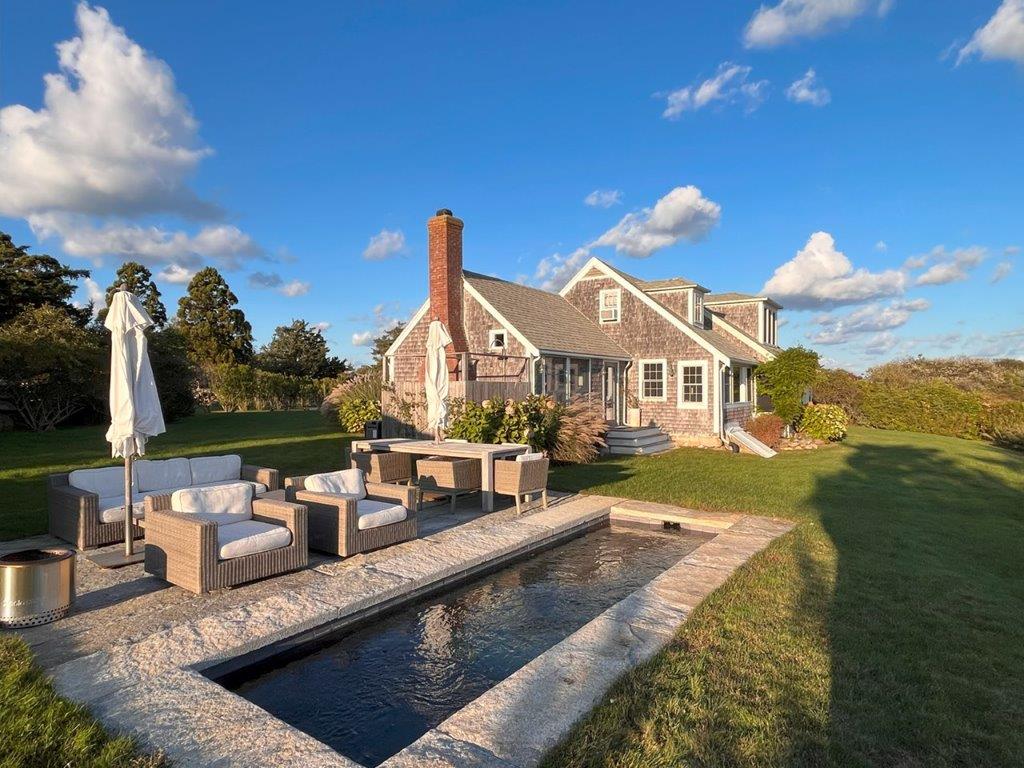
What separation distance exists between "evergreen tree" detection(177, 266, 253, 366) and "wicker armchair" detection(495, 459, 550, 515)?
35724 mm

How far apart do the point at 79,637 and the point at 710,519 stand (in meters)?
6.90

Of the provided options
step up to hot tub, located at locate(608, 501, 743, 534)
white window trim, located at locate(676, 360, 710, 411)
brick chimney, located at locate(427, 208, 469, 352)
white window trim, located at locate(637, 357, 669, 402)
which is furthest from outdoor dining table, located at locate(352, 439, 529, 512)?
white window trim, located at locate(637, 357, 669, 402)

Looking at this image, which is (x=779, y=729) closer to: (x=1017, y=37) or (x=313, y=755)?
(x=313, y=755)

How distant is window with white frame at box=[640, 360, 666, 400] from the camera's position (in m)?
18.4

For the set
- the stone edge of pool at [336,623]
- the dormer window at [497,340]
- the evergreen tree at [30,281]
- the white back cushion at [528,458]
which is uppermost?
the evergreen tree at [30,281]

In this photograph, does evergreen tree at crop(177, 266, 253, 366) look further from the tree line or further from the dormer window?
the dormer window

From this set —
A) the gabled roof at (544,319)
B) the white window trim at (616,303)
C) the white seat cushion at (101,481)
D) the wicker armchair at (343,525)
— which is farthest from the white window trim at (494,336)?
the white seat cushion at (101,481)

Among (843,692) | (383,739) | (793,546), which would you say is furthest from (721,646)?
(793,546)

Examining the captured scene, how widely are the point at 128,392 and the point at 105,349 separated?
18986 mm

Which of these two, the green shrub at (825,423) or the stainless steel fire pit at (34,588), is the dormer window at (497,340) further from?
the stainless steel fire pit at (34,588)

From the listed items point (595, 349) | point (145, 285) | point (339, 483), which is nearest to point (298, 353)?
point (145, 285)

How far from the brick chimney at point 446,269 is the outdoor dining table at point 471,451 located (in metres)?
6.16

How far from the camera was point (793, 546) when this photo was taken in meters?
6.45

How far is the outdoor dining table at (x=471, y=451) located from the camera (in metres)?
8.15
